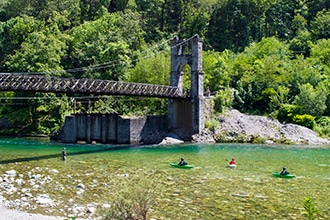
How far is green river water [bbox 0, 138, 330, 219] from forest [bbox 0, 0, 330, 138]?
14089 mm

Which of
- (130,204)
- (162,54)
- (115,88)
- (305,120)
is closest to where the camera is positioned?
(130,204)

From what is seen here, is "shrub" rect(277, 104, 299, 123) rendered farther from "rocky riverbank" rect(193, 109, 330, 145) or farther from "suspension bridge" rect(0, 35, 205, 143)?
"suspension bridge" rect(0, 35, 205, 143)

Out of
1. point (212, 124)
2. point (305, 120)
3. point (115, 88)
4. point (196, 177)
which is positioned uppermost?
point (115, 88)

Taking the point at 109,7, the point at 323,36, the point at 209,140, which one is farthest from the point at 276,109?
the point at 109,7

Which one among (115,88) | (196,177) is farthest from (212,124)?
(196,177)

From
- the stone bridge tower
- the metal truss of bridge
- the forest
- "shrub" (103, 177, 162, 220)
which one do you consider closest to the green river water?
"shrub" (103, 177, 162, 220)

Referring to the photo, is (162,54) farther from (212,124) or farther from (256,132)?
(256,132)

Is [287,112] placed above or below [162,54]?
below

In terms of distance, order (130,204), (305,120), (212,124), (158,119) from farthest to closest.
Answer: (158,119) → (212,124) → (305,120) → (130,204)

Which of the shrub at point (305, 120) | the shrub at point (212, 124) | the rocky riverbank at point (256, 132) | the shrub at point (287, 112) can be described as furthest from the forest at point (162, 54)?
the shrub at point (212, 124)

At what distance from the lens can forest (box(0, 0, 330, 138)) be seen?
2291 inches

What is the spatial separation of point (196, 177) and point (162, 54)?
132 feet

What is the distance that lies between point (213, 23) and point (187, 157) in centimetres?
6156

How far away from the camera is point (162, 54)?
212 feet
